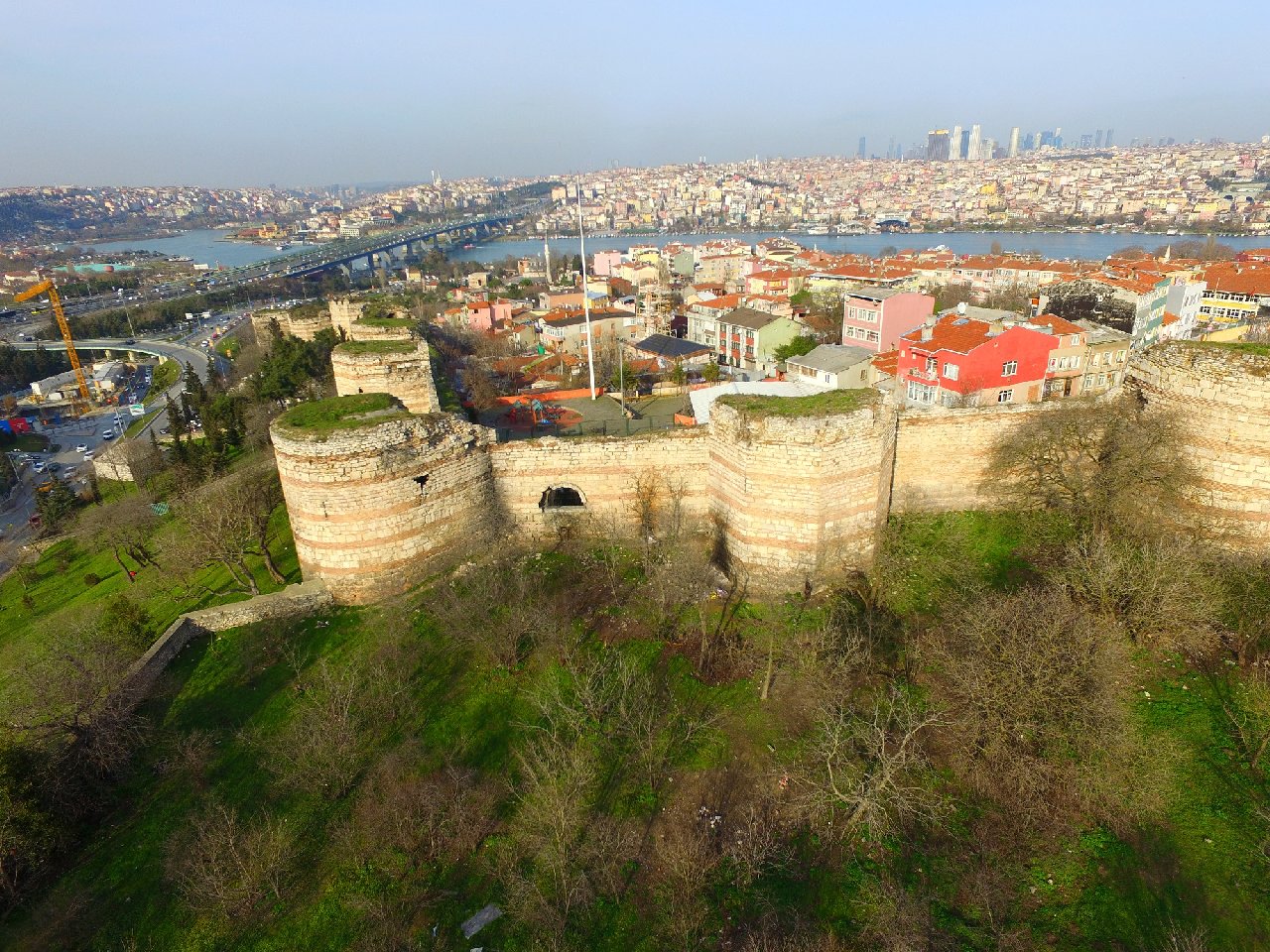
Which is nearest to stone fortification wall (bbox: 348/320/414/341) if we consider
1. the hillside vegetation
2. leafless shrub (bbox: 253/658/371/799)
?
the hillside vegetation

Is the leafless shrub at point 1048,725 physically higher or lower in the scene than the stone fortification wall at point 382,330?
lower

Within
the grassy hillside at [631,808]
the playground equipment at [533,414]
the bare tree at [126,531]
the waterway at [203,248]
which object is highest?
the grassy hillside at [631,808]

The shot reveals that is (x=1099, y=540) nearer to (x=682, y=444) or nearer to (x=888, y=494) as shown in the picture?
(x=888, y=494)

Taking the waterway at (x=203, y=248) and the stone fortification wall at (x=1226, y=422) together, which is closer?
the stone fortification wall at (x=1226, y=422)

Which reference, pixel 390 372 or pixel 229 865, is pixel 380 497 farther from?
pixel 390 372

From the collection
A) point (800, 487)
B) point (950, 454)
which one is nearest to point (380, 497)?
point (800, 487)

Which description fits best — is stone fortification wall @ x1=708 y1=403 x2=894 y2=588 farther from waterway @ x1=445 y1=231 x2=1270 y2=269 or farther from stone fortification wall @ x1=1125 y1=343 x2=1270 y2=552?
waterway @ x1=445 y1=231 x2=1270 y2=269

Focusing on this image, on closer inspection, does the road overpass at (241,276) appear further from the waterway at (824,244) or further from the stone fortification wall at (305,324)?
the stone fortification wall at (305,324)

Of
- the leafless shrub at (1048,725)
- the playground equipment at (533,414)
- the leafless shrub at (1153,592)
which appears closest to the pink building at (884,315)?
the playground equipment at (533,414)
